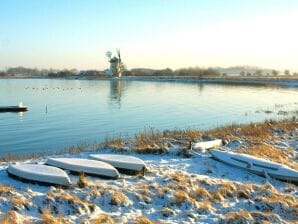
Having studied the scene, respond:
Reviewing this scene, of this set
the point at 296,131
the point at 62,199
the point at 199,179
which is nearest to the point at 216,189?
the point at 199,179

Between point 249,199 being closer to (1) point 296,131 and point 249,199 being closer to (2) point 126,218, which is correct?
(2) point 126,218

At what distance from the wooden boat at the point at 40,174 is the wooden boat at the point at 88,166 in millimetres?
798

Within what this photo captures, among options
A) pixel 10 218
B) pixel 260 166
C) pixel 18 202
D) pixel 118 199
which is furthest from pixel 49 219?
pixel 260 166

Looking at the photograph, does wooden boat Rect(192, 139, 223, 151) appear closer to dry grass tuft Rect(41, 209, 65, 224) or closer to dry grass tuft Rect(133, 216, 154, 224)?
dry grass tuft Rect(133, 216, 154, 224)

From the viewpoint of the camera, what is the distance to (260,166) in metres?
13.0

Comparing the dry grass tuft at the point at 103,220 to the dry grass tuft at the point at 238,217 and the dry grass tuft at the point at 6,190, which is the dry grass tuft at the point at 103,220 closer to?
the dry grass tuft at the point at 6,190

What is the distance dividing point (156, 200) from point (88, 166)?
261 cm

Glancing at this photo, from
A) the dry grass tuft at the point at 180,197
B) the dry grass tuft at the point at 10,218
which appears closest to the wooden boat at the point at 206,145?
the dry grass tuft at the point at 180,197

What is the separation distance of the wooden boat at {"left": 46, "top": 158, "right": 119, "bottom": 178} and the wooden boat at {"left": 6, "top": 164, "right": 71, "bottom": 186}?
798mm

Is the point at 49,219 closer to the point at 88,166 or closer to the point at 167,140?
the point at 88,166

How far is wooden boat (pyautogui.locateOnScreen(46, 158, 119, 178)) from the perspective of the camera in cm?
1109

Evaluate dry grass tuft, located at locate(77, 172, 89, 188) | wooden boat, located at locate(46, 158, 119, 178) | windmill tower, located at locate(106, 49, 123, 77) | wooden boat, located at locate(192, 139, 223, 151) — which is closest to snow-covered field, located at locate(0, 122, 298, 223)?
dry grass tuft, located at locate(77, 172, 89, 188)

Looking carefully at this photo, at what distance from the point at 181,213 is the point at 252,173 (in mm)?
4786

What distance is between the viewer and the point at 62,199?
891 cm
